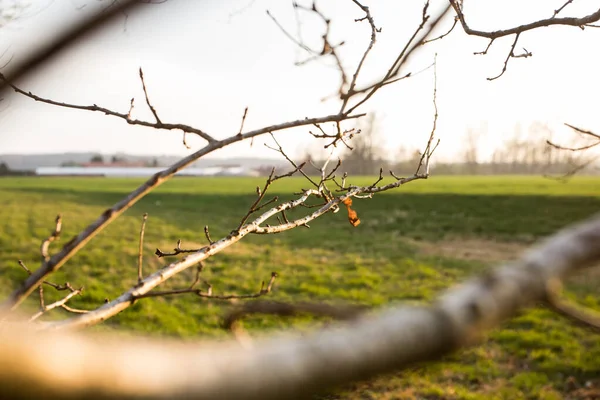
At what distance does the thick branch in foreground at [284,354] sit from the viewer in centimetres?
41

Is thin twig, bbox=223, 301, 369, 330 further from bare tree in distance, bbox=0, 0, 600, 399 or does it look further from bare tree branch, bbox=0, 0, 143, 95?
bare tree branch, bbox=0, 0, 143, 95

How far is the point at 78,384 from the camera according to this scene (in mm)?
401

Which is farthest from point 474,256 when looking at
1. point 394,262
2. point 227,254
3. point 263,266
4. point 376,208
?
point 376,208

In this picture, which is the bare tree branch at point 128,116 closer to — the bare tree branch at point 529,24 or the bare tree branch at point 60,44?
the bare tree branch at point 60,44

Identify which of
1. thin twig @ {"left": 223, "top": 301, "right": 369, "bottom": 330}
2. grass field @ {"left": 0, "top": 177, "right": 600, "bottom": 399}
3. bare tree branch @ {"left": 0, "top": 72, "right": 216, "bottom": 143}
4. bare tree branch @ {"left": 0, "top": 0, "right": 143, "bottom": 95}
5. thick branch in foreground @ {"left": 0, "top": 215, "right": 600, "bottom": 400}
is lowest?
grass field @ {"left": 0, "top": 177, "right": 600, "bottom": 399}

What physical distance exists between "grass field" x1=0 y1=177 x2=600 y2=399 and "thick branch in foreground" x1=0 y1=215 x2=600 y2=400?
0.07 meters

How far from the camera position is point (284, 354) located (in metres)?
0.46

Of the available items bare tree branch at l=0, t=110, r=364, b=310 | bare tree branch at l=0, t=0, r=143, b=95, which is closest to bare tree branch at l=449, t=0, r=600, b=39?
bare tree branch at l=0, t=110, r=364, b=310

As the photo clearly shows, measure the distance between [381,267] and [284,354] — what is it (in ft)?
38.1

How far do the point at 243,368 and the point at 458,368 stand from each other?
614 cm

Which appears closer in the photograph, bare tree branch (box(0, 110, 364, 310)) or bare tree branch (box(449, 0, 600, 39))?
bare tree branch (box(0, 110, 364, 310))

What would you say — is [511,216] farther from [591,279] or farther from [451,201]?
[591,279]

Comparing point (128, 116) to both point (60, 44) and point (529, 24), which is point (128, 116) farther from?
point (529, 24)

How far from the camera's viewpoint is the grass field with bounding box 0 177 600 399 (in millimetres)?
5633
